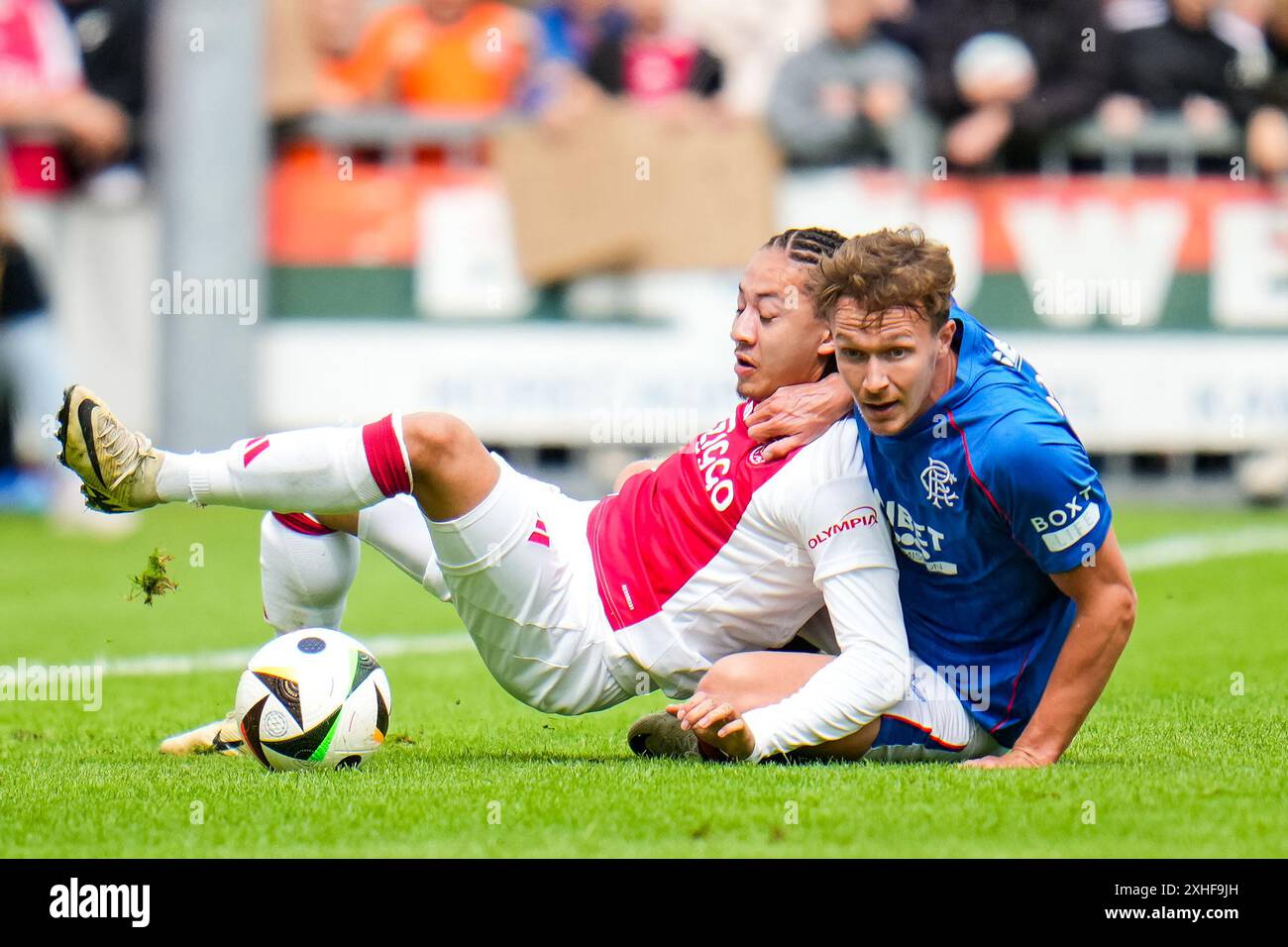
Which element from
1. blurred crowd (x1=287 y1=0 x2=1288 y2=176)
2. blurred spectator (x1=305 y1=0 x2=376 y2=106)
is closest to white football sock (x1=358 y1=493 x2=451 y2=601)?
blurred crowd (x1=287 y1=0 x2=1288 y2=176)

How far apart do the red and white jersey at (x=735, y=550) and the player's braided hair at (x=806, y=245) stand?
482 millimetres

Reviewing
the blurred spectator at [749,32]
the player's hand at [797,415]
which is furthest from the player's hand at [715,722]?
the blurred spectator at [749,32]

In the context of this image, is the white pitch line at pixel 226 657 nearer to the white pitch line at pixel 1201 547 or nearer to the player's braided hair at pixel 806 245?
the player's braided hair at pixel 806 245

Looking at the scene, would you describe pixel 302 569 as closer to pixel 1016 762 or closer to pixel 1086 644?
pixel 1016 762

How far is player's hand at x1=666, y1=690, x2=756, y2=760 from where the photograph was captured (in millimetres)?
5195

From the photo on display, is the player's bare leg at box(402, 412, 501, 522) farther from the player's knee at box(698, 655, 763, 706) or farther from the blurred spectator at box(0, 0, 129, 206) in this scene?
the blurred spectator at box(0, 0, 129, 206)

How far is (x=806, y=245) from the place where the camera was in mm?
5789

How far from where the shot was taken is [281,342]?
14.4 meters

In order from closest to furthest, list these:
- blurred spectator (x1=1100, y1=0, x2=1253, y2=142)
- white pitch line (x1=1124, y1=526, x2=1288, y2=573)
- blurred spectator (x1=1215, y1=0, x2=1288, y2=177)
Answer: white pitch line (x1=1124, y1=526, x2=1288, y2=573)
blurred spectator (x1=1215, y1=0, x2=1288, y2=177)
blurred spectator (x1=1100, y1=0, x2=1253, y2=142)

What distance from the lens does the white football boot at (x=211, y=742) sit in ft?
19.9

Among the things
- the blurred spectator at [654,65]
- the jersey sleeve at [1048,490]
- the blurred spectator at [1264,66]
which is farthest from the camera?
the blurred spectator at [1264,66]

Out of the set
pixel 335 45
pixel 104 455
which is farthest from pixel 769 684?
pixel 335 45

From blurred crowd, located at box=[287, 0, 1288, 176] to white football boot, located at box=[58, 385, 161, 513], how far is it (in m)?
9.09

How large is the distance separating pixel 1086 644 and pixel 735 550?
1044 mm
